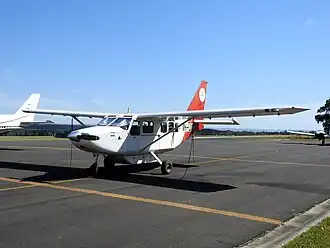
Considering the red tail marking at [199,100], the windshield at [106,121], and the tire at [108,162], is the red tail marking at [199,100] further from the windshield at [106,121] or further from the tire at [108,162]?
the windshield at [106,121]

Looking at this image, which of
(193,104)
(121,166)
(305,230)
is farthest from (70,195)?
(193,104)

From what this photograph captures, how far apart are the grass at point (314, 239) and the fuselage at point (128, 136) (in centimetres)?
793

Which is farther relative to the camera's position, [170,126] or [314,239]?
[170,126]

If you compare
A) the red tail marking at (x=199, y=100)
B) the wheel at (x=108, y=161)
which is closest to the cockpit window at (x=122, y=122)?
the wheel at (x=108, y=161)

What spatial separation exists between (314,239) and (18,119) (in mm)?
32770

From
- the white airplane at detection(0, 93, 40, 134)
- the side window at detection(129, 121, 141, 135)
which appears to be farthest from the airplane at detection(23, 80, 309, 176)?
the white airplane at detection(0, 93, 40, 134)

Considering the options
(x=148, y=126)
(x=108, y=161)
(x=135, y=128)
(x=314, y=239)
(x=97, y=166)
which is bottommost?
(x=314, y=239)

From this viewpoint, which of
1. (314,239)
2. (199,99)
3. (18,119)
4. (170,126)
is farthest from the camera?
(18,119)

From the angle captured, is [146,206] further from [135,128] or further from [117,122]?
[135,128]

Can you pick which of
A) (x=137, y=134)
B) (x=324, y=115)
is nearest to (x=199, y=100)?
(x=137, y=134)

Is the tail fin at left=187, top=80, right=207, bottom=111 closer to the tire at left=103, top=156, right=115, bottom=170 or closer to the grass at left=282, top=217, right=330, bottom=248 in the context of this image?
the tire at left=103, top=156, right=115, bottom=170

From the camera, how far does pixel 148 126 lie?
1605cm

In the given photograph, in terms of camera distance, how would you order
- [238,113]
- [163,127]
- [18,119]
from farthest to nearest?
[18,119] → [163,127] → [238,113]

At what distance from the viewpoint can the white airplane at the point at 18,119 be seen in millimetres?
33750
